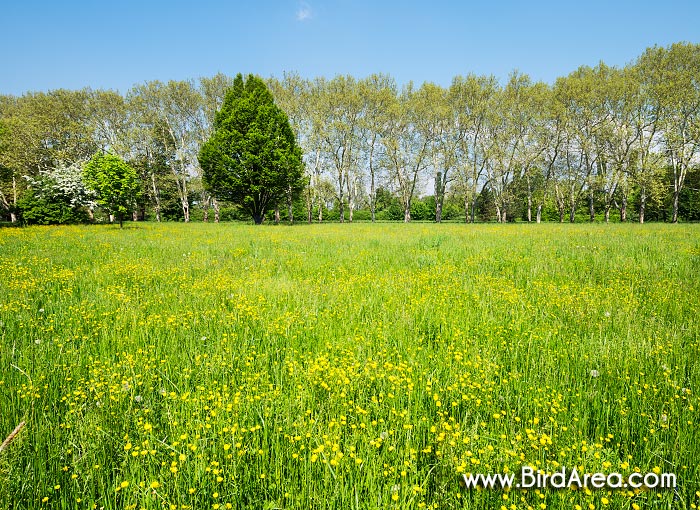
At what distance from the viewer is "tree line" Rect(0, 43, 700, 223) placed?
3484 centimetres

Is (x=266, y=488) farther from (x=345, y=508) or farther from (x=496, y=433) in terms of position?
(x=496, y=433)

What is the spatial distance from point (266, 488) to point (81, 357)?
106 inches

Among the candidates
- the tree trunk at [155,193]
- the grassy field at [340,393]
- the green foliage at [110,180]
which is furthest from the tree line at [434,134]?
the grassy field at [340,393]

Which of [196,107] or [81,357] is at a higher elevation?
[196,107]

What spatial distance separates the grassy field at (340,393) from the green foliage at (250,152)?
27.9 m

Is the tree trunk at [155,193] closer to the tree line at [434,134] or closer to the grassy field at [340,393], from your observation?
the tree line at [434,134]

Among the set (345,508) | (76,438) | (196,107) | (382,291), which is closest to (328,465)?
(345,508)

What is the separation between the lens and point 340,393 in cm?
274

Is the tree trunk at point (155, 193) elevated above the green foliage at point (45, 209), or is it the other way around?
the tree trunk at point (155, 193)

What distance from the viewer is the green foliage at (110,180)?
22578 mm

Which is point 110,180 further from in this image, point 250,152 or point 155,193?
point 155,193

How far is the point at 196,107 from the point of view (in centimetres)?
4231

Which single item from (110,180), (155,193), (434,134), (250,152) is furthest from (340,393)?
(155,193)

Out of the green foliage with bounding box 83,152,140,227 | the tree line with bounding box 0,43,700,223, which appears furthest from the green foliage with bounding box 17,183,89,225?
the green foliage with bounding box 83,152,140,227
